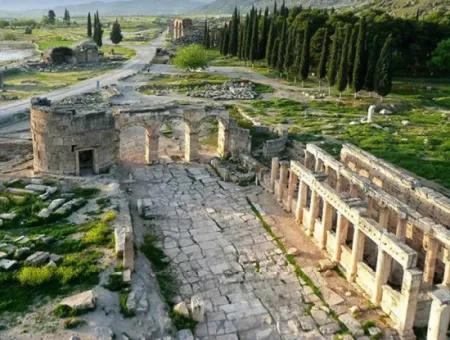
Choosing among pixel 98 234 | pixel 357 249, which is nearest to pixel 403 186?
pixel 357 249

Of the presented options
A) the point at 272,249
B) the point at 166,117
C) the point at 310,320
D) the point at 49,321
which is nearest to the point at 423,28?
the point at 166,117

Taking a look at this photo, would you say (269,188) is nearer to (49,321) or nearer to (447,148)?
(447,148)

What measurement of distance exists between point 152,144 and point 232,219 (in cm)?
780

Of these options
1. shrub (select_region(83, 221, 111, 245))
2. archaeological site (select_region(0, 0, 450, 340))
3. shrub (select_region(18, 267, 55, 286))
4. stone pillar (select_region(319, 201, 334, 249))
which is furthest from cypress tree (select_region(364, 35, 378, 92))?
shrub (select_region(18, 267, 55, 286))

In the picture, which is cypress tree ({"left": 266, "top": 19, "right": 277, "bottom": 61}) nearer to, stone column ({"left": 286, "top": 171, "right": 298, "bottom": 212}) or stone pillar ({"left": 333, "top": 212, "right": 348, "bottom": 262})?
stone column ({"left": 286, "top": 171, "right": 298, "bottom": 212})

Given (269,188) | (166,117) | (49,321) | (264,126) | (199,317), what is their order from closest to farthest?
(49,321) → (199,317) → (269,188) → (166,117) → (264,126)

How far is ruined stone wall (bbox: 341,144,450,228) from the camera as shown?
18.5m

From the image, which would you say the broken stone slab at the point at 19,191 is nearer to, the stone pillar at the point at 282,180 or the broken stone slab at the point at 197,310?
the broken stone slab at the point at 197,310

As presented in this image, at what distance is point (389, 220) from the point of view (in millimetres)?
19531

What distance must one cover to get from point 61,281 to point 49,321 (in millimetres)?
1735

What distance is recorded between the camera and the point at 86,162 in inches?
1009

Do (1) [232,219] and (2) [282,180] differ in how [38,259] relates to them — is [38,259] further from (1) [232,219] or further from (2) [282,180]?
(2) [282,180]

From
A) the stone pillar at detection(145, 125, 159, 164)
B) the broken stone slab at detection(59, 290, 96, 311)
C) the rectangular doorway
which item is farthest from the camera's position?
the stone pillar at detection(145, 125, 159, 164)

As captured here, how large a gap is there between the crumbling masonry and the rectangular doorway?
8362 millimetres
